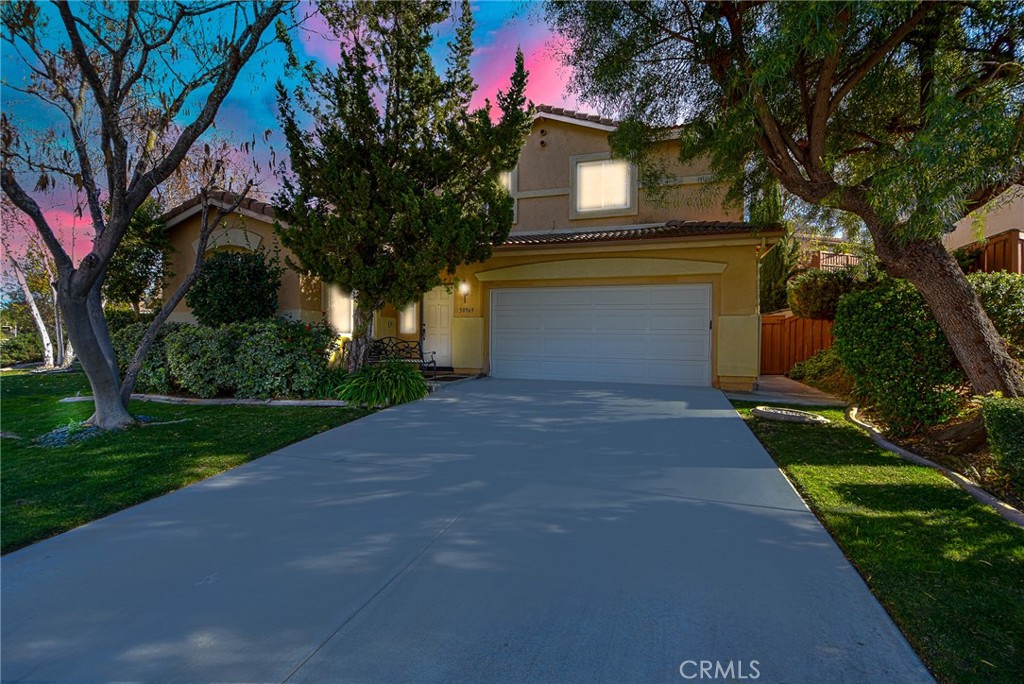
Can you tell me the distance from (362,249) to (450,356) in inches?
195

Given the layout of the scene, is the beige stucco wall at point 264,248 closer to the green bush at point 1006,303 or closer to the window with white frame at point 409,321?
the window with white frame at point 409,321

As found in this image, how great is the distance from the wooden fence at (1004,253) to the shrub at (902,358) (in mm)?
1855

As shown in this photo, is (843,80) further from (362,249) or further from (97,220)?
(97,220)

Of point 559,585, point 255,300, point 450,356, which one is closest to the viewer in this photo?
point 559,585

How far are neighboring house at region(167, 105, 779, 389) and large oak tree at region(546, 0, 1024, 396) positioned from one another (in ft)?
7.34

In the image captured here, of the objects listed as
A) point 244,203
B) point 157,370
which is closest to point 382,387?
point 157,370

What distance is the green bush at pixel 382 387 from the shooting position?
324 inches

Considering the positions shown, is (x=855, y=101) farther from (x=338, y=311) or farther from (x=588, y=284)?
(x=338, y=311)

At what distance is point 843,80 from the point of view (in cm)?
649

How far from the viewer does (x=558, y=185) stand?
44.3ft

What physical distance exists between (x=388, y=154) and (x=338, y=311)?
168 inches

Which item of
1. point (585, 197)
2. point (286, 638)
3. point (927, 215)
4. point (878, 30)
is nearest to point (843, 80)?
point (878, 30)

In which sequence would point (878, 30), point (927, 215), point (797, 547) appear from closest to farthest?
point (797, 547) < point (927, 215) < point (878, 30)

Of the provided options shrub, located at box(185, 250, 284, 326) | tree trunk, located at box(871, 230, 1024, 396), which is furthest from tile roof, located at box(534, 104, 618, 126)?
tree trunk, located at box(871, 230, 1024, 396)
